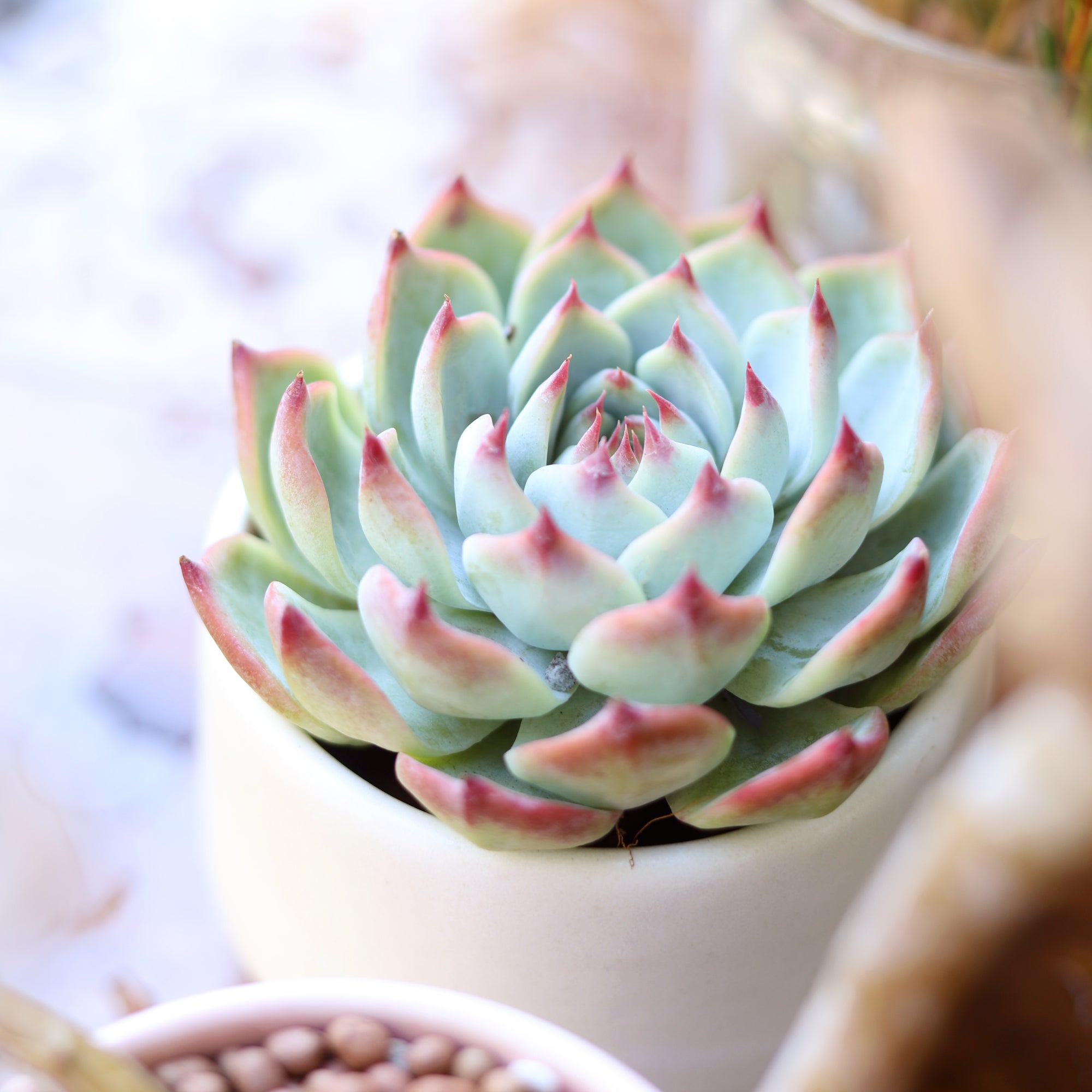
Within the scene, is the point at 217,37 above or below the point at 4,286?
above

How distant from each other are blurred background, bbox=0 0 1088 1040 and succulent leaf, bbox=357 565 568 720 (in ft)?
0.88

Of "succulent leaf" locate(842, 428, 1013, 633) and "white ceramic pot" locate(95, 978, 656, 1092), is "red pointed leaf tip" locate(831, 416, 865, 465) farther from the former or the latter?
"white ceramic pot" locate(95, 978, 656, 1092)

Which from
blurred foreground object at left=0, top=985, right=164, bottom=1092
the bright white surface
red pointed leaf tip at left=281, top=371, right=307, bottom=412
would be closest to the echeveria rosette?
red pointed leaf tip at left=281, top=371, right=307, bottom=412

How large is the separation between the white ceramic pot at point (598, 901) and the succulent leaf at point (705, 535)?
0.25 feet

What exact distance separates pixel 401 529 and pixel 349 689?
0.05 meters

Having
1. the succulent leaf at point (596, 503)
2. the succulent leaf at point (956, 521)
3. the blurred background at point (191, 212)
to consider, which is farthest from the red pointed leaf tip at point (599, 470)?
the blurred background at point (191, 212)

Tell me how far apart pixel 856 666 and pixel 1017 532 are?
0.11 m

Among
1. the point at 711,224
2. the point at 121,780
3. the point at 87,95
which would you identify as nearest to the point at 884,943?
the point at 711,224

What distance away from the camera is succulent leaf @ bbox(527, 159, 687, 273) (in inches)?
19.0

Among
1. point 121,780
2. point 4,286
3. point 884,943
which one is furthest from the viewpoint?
point 4,286

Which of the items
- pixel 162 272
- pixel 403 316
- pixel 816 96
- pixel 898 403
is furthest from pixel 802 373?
pixel 162 272

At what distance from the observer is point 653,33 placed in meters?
1.07

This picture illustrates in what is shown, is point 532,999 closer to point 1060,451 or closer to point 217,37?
point 1060,451

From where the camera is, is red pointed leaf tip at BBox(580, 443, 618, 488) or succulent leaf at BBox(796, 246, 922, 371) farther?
succulent leaf at BBox(796, 246, 922, 371)
